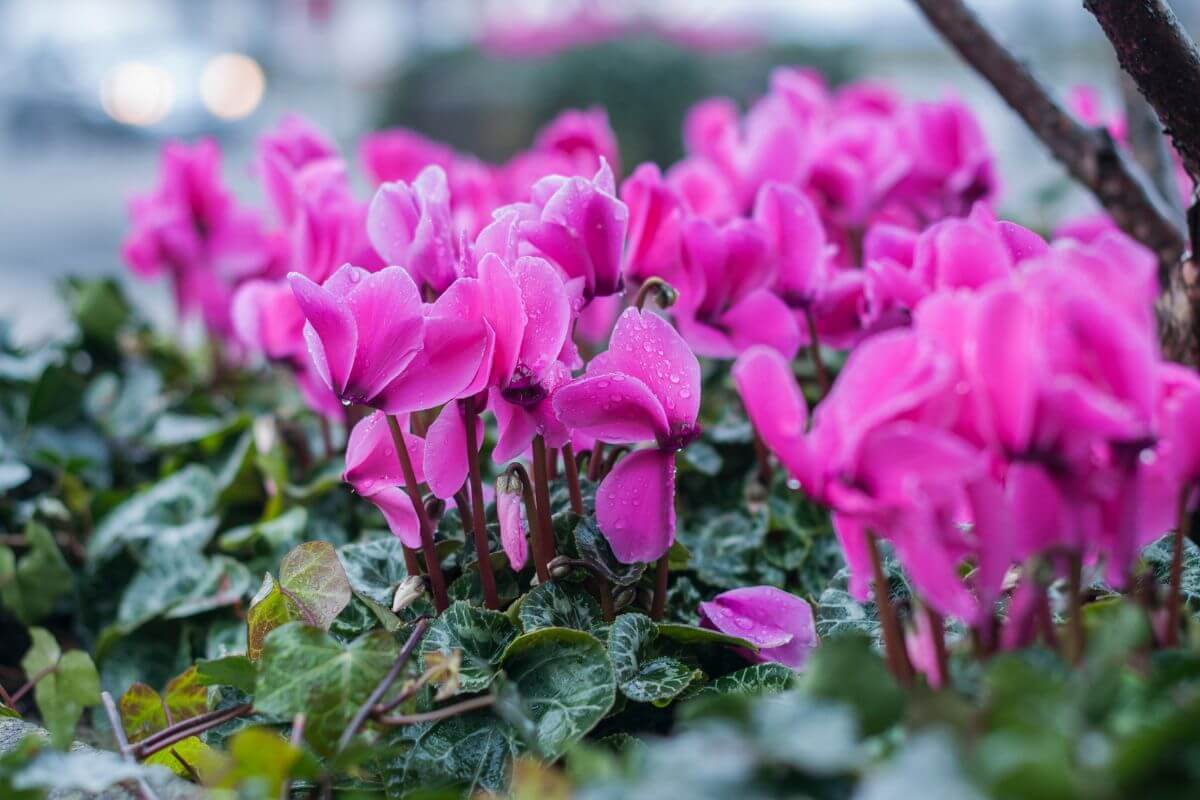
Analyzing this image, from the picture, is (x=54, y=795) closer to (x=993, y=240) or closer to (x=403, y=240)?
(x=403, y=240)

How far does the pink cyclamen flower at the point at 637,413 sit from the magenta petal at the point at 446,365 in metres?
0.07

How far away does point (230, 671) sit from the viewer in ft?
2.81

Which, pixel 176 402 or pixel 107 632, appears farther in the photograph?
pixel 176 402

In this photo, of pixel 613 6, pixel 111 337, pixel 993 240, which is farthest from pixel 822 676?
pixel 613 6

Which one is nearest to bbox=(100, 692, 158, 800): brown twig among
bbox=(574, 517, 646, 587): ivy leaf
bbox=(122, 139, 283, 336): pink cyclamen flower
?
bbox=(574, 517, 646, 587): ivy leaf

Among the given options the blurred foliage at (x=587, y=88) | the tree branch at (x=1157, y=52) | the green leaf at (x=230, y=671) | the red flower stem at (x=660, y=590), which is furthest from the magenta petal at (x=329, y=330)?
the blurred foliage at (x=587, y=88)

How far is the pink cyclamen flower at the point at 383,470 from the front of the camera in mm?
957

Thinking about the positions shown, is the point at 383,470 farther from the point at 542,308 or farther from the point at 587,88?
the point at 587,88

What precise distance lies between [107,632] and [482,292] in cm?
77

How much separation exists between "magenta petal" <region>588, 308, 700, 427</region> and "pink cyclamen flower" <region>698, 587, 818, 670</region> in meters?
0.19

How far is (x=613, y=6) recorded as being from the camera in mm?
10812

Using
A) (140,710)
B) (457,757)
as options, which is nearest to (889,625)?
(457,757)

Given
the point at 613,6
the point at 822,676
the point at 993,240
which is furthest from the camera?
the point at 613,6

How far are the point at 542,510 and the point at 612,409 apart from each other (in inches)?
5.3
